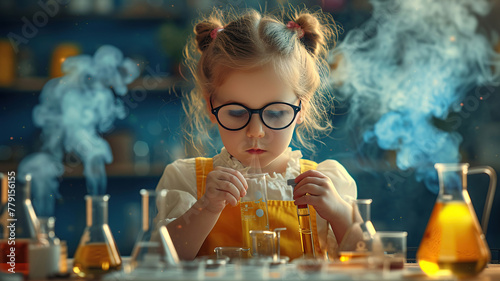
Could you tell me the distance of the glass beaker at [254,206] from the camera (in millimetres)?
1224

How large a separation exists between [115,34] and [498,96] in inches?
88.1

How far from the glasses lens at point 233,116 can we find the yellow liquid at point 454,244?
2.10 ft

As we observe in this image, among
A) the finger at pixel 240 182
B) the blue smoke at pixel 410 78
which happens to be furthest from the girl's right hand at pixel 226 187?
the blue smoke at pixel 410 78

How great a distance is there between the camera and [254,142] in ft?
4.84

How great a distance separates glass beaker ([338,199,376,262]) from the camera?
96 centimetres

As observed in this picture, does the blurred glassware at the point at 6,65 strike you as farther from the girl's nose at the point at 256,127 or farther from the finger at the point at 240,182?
the finger at the point at 240,182

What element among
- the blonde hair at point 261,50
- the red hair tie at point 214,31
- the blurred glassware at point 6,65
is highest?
the blurred glassware at point 6,65

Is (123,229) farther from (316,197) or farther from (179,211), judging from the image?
(316,197)

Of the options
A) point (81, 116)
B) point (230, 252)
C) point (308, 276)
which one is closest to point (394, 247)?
point (308, 276)

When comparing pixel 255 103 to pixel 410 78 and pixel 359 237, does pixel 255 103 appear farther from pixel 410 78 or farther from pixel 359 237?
pixel 410 78

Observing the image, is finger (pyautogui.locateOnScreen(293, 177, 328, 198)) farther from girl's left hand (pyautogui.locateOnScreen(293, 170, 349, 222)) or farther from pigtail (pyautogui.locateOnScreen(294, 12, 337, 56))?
pigtail (pyautogui.locateOnScreen(294, 12, 337, 56))

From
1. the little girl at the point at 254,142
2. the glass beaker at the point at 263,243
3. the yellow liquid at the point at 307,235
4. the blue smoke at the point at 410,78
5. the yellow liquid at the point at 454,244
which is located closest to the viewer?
the yellow liquid at the point at 454,244

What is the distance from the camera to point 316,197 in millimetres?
1292

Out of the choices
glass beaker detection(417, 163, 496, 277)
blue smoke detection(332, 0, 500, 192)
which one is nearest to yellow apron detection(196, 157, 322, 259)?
glass beaker detection(417, 163, 496, 277)
